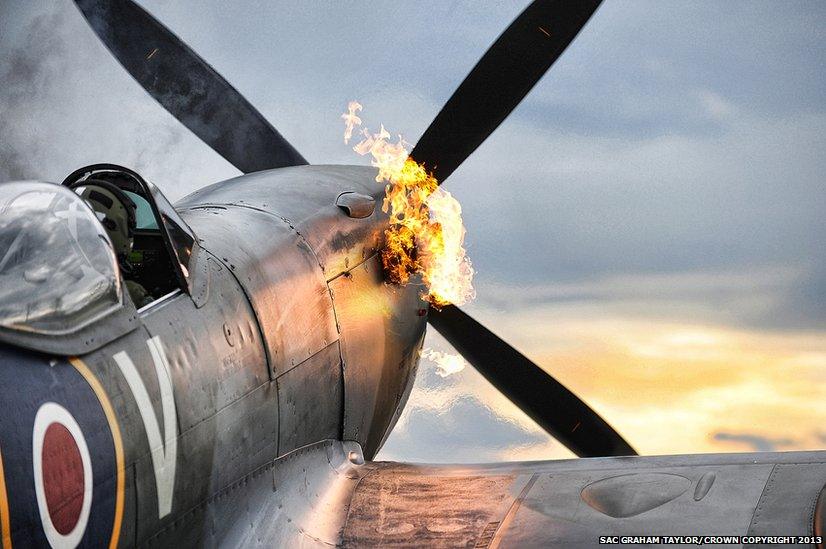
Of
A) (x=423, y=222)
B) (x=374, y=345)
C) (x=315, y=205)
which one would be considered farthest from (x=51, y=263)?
(x=423, y=222)

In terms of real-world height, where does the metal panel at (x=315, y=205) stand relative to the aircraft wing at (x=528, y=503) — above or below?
above

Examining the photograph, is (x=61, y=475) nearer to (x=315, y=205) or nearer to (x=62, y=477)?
(x=62, y=477)

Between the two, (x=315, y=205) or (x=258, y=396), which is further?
(x=315, y=205)

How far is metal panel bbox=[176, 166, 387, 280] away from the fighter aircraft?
1.0 inches

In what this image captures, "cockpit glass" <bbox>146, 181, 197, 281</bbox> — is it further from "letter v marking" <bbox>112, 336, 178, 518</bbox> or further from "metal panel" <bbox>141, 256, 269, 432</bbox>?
"letter v marking" <bbox>112, 336, 178, 518</bbox>

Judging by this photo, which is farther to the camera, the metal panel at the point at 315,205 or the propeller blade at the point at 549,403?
the propeller blade at the point at 549,403

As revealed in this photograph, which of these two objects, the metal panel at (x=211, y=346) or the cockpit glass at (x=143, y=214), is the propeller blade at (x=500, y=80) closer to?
the metal panel at (x=211, y=346)

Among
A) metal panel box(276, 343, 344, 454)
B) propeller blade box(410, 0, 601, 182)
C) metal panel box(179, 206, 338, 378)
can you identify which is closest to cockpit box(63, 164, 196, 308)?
metal panel box(179, 206, 338, 378)

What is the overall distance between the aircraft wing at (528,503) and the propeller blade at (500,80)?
4.05 meters

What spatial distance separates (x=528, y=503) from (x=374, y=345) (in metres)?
2.52

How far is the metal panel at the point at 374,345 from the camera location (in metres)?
6.88

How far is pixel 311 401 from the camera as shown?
6.13 m

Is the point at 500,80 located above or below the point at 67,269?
above

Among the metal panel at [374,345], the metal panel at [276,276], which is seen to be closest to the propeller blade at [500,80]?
the metal panel at [374,345]
